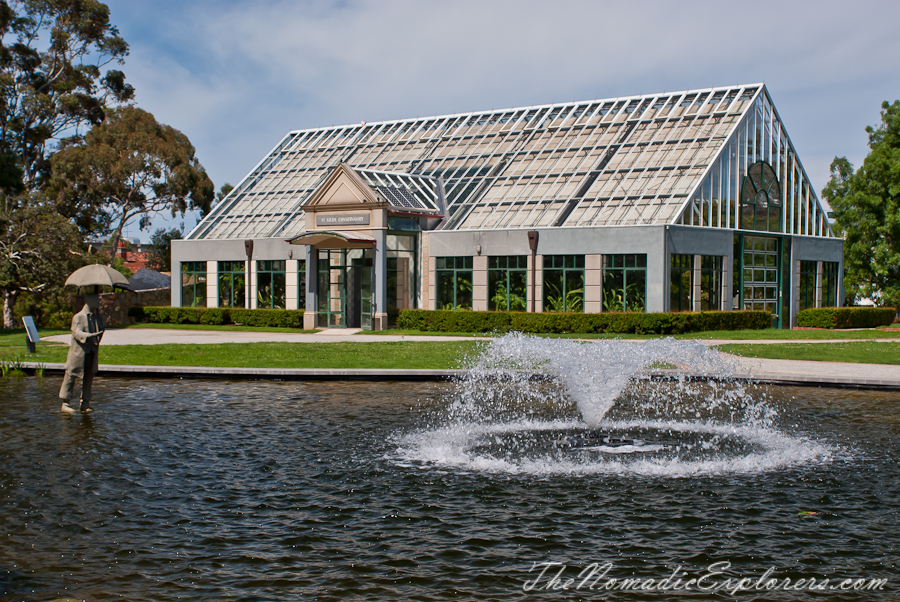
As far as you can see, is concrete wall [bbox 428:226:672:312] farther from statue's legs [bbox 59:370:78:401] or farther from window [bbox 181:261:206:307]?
statue's legs [bbox 59:370:78:401]

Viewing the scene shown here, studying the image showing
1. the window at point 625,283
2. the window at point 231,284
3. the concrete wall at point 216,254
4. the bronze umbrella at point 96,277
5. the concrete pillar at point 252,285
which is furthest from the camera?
the window at point 231,284

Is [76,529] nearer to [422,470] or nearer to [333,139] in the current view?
[422,470]

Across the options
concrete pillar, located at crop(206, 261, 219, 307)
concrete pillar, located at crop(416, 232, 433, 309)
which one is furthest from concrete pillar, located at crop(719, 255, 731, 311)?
concrete pillar, located at crop(206, 261, 219, 307)

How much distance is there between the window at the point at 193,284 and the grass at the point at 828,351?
2866 cm

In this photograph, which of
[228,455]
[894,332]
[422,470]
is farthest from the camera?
[894,332]

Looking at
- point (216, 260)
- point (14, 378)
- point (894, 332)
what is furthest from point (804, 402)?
point (216, 260)

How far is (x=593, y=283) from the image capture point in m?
33.1

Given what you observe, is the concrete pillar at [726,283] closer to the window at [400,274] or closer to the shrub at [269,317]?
the window at [400,274]

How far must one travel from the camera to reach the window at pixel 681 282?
106 feet

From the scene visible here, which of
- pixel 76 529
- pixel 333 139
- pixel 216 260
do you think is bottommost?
pixel 76 529

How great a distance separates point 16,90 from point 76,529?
52.0 metres

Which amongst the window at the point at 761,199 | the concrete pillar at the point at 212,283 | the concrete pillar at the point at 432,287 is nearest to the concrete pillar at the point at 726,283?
the window at the point at 761,199

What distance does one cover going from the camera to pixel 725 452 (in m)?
11.6

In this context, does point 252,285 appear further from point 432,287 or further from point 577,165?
point 577,165
